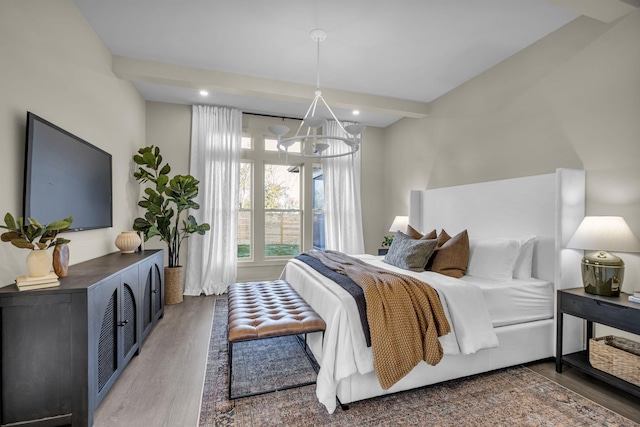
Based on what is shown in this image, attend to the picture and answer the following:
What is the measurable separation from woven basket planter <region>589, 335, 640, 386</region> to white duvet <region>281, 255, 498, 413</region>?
75cm

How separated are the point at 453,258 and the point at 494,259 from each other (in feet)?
1.12

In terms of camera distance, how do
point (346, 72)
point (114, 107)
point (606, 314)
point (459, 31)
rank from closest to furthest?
1. point (606, 314)
2. point (459, 31)
3. point (114, 107)
4. point (346, 72)

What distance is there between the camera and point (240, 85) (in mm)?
3762

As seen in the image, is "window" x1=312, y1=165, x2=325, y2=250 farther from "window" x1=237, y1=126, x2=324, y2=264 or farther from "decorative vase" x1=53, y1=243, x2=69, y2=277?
"decorative vase" x1=53, y1=243, x2=69, y2=277

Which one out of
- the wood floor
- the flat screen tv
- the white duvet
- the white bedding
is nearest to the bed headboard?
the white bedding

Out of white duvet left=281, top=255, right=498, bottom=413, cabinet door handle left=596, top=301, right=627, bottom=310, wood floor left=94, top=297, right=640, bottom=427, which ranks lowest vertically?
wood floor left=94, top=297, right=640, bottom=427

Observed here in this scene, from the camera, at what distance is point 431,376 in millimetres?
2178

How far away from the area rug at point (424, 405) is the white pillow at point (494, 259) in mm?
770

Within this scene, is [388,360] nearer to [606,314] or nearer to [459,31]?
[606,314]

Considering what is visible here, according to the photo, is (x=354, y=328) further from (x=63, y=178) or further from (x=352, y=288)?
(x=63, y=178)

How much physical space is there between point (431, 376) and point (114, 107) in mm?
4076

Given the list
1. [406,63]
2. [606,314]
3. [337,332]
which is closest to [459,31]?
[406,63]

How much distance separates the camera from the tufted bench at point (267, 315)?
6.90 feet

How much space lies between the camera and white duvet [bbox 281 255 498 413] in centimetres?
192
